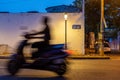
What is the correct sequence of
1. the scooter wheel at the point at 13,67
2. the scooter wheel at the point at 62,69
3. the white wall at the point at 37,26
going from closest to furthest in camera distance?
the scooter wheel at the point at 62,69 < the scooter wheel at the point at 13,67 < the white wall at the point at 37,26

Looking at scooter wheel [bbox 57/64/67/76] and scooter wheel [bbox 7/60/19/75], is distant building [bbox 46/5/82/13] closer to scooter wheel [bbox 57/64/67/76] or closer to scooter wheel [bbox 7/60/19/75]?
scooter wheel [bbox 57/64/67/76]

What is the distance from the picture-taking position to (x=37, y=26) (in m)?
38.2

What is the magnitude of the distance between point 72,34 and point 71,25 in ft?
2.83

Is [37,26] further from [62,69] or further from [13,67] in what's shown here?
[62,69]

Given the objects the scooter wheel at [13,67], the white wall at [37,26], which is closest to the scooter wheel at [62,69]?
the scooter wheel at [13,67]

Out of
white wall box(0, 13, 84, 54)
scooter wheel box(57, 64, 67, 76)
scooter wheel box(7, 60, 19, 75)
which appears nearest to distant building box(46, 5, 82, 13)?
white wall box(0, 13, 84, 54)

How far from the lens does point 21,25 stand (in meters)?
38.4

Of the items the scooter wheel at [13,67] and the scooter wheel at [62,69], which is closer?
the scooter wheel at [62,69]

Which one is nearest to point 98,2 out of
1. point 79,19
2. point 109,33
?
point 79,19

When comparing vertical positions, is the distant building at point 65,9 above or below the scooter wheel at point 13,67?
above

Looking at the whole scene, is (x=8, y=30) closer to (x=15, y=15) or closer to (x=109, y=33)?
(x=15, y=15)

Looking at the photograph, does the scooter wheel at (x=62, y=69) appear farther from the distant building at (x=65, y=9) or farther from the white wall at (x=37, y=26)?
the distant building at (x=65, y=9)

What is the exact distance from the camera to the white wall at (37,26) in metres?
38.0

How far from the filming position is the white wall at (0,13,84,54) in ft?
125
